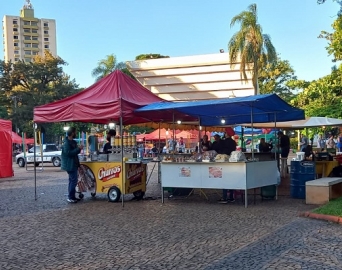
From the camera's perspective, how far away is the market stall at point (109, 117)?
11.0 metres

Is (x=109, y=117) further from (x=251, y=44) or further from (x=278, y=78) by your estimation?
(x=278, y=78)

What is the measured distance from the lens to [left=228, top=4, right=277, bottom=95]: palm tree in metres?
27.5

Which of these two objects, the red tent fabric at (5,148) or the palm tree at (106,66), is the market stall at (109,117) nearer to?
the red tent fabric at (5,148)

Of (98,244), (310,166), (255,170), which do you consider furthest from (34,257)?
(310,166)

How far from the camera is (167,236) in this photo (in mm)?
7344

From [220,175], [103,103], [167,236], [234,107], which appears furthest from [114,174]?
[167,236]

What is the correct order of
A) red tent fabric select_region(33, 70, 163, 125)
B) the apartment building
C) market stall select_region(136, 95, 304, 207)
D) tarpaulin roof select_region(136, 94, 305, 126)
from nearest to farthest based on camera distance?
1. market stall select_region(136, 95, 304, 207)
2. tarpaulin roof select_region(136, 94, 305, 126)
3. red tent fabric select_region(33, 70, 163, 125)
4. the apartment building

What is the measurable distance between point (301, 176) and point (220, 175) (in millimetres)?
2681

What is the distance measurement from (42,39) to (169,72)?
394 ft

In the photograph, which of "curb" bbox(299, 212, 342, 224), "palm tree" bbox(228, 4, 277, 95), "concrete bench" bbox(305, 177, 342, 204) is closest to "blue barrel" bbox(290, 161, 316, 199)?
"concrete bench" bbox(305, 177, 342, 204)

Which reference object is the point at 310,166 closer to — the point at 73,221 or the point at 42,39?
the point at 73,221

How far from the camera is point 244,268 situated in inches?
216

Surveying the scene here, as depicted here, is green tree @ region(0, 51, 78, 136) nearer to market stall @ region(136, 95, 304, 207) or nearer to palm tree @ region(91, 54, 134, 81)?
palm tree @ region(91, 54, 134, 81)

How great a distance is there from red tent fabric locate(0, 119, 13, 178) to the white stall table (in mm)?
11884
